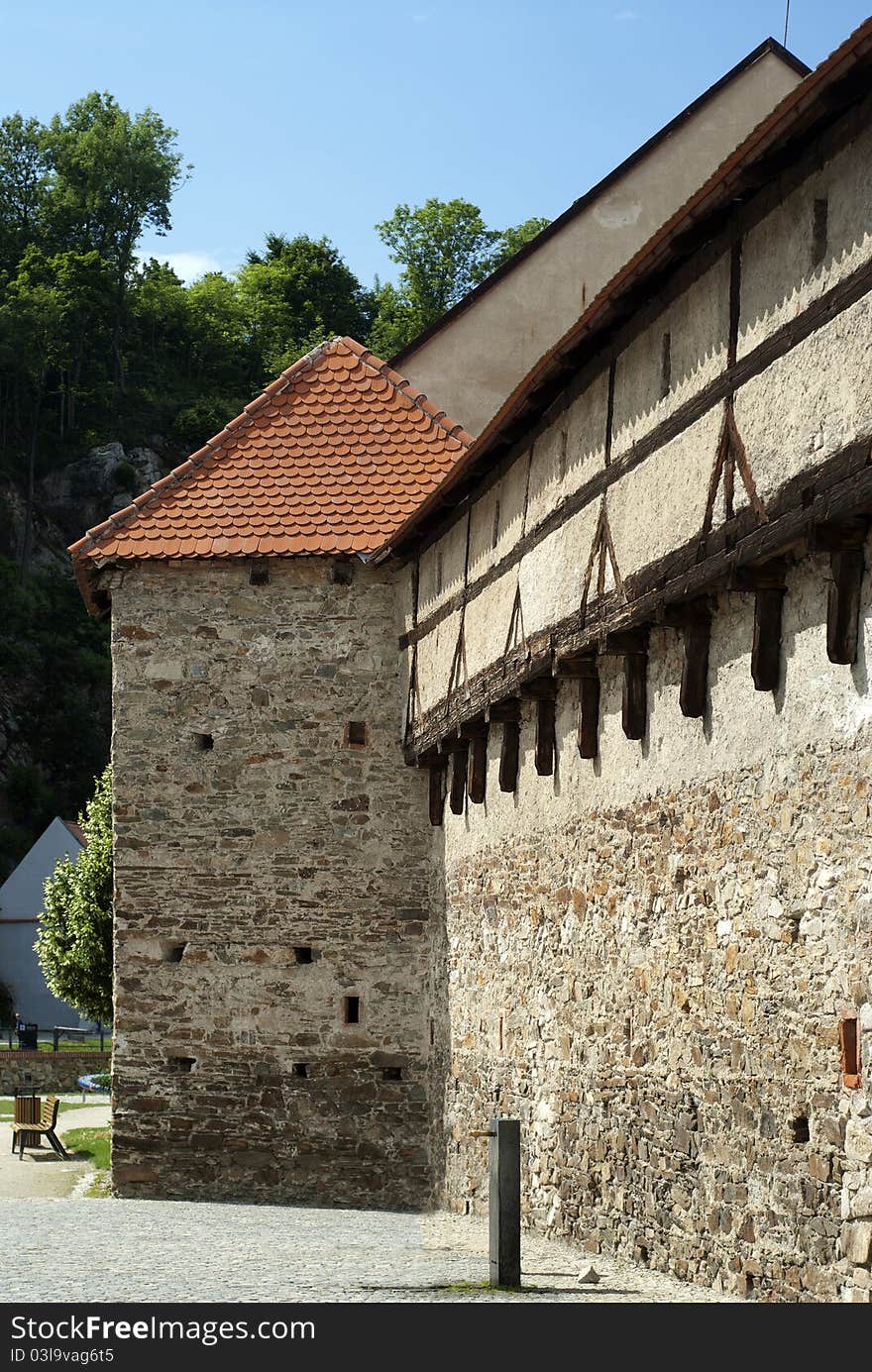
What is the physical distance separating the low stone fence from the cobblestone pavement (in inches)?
774

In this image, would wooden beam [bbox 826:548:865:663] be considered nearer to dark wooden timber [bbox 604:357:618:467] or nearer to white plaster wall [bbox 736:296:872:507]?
white plaster wall [bbox 736:296:872:507]

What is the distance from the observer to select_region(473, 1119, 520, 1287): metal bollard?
28.6 ft

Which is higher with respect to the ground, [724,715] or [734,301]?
[734,301]

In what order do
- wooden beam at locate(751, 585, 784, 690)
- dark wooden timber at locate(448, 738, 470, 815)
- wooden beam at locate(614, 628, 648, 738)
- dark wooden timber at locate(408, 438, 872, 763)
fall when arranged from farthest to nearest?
dark wooden timber at locate(448, 738, 470, 815) → wooden beam at locate(614, 628, 648, 738) → wooden beam at locate(751, 585, 784, 690) → dark wooden timber at locate(408, 438, 872, 763)

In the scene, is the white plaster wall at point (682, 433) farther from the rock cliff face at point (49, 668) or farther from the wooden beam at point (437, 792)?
the rock cliff face at point (49, 668)

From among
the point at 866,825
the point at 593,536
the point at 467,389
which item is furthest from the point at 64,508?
the point at 866,825

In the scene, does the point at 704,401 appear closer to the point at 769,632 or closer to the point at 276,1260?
the point at 769,632

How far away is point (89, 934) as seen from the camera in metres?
26.8

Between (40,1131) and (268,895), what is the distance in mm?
6264

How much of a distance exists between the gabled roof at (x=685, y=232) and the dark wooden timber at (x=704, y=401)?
653 millimetres

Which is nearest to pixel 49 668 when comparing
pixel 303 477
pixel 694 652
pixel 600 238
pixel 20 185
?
pixel 20 185

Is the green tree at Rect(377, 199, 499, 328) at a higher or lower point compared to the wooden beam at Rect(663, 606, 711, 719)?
higher

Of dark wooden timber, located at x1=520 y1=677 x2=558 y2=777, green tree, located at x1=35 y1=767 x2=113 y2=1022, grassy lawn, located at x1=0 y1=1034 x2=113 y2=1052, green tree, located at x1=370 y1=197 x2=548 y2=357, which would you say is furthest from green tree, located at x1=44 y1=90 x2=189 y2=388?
dark wooden timber, located at x1=520 y1=677 x2=558 y2=777

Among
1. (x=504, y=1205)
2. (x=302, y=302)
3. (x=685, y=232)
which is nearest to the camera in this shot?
(x=685, y=232)
